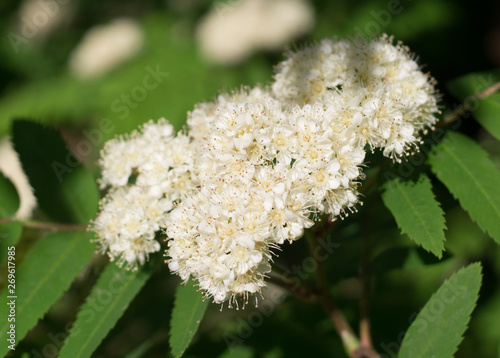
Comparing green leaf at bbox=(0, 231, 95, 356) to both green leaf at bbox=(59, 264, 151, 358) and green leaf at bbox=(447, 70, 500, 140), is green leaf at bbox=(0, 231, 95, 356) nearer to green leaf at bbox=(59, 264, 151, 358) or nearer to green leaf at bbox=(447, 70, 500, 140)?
green leaf at bbox=(59, 264, 151, 358)

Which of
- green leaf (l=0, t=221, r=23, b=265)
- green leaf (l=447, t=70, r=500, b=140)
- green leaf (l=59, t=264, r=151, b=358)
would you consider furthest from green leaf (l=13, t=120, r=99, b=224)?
green leaf (l=447, t=70, r=500, b=140)

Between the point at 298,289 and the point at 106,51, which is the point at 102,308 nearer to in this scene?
the point at 298,289

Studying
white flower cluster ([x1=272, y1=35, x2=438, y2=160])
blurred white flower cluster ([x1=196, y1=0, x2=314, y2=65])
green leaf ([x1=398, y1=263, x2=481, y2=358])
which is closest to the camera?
green leaf ([x1=398, y1=263, x2=481, y2=358])

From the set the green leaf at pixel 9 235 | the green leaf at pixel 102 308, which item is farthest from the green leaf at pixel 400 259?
the green leaf at pixel 9 235

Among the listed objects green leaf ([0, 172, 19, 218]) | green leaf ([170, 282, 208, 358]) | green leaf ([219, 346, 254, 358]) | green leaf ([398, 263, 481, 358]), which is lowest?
green leaf ([0, 172, 19, 218])

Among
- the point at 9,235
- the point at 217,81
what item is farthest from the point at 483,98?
the point at 217,81

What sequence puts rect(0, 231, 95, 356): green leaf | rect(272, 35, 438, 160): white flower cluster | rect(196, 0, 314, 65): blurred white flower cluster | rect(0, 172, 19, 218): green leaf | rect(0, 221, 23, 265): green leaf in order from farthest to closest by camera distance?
rect(196, 0, 314, 65): blurred white flower cluster < rect(0, 172, 19, 218): green leaf < rect(0, 221, 23, 265): green leaf < rect(0, 231, 95, 356): green leaf < rect(272, 35, 438, 160): white flower cluster

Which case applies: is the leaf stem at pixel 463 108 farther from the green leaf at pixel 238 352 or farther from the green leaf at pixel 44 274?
the green leaf at pixel 44 274
